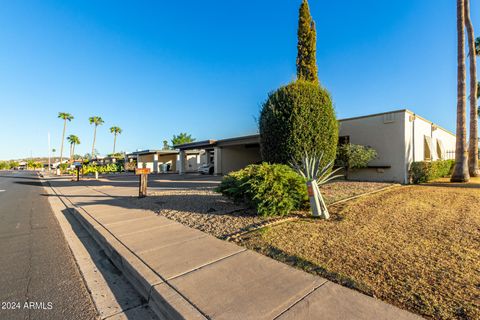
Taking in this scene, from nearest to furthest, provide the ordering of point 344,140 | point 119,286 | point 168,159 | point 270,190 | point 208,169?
point 119,286, point 270,190, point 344,140, point 208,169, point 168,159

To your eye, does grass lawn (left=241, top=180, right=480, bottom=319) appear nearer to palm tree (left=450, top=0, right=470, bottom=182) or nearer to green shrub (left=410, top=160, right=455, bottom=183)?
green shrub (left=410, top=160, right=455, bottom=183)

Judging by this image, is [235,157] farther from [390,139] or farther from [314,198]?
[314,198]

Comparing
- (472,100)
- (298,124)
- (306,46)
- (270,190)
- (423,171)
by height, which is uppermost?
(306,46)

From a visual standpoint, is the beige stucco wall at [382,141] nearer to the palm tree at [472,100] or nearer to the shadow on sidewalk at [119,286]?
the palm tree at [472,100]

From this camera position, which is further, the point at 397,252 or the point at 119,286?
the point at 397,252

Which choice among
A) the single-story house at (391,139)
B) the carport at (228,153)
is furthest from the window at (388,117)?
the carport at (228,153)

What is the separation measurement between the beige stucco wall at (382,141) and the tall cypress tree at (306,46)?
3.52 meters

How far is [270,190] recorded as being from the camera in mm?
4984

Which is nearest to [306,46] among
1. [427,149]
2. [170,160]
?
[427,149]

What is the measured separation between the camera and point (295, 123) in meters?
7.51

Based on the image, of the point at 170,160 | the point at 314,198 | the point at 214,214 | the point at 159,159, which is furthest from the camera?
the point at 170,160

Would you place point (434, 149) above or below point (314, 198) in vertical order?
above

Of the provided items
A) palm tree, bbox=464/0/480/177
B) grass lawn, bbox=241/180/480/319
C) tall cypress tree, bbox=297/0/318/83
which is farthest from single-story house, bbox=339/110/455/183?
grass lawn, bbox=241/180/480/319

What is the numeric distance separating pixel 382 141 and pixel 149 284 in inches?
484
